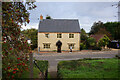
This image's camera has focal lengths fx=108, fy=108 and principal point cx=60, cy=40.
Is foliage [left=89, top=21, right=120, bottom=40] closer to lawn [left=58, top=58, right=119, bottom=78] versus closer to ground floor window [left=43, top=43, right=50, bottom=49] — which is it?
ground floor window [left=43, top=43, right=50, bottom=49]

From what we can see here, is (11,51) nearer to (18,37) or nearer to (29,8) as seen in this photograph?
(18,37)

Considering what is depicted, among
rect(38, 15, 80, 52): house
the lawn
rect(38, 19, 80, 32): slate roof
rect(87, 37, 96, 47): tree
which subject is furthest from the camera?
rect(87, 37, 96, 47): tree

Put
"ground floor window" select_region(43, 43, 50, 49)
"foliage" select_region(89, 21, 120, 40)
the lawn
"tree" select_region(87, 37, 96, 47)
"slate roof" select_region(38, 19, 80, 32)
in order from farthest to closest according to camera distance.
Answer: "foliage" select_region(89, 21, 120, 40), "tree" select_region(87, 37, 96, 47), "slate roof" select_region(38, 19, 80, 32), "ground floor window" select_region(43, 43, 50, 49), the lawn

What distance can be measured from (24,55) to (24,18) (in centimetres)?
89

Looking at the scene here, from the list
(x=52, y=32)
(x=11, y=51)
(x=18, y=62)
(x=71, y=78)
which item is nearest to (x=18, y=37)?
(x=11, y=51)

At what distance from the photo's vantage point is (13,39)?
7.82 ft

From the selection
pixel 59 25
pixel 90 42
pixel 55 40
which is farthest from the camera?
pixel 90 42

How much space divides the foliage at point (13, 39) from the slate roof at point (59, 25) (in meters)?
21.4

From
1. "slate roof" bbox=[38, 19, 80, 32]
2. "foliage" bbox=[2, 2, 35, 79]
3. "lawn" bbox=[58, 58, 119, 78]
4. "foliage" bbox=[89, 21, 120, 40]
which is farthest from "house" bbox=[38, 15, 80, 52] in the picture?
"foliage" bbox=[2, 2, 35, 79]

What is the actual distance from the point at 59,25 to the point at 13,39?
74.7 ft

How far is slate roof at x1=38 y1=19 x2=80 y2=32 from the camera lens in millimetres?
24016

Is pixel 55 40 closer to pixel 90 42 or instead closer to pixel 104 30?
pixel 90 42

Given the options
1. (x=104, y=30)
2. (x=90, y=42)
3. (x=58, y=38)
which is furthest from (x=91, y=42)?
(x=58, y=38)

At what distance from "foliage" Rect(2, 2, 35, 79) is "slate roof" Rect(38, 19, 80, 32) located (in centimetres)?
2136
